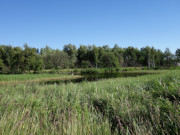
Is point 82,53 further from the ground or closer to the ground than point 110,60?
further from the ground

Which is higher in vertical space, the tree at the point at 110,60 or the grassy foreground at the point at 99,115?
the tree at the point at 110,60

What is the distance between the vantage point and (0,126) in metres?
2.27

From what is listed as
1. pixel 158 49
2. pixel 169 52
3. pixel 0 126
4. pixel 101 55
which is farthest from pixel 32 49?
pixel 158 49

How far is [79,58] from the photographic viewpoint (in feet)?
240

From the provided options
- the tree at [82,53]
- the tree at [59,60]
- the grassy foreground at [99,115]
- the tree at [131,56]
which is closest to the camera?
the grassy foreground at [99,115]

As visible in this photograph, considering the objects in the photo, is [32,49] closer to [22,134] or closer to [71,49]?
[71,49]

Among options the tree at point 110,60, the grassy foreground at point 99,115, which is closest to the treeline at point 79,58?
the tree at point 110,60

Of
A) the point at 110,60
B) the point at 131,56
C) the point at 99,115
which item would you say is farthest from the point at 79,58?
the point at 99,115

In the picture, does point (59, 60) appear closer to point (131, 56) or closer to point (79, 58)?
point (79, 58)

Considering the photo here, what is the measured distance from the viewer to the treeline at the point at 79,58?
36.2 metres

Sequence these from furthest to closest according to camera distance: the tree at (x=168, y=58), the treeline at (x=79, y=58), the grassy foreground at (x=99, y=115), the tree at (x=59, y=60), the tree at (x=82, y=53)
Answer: the tree at (x=82, y=53) → the tree at (x=59, y=60) → the tree at (x=168, y=58) → the treeline at (x=79, y=58) → the grassy foreground at (x=99, y=115)

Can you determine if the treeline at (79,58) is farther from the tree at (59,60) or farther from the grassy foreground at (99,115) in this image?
the grassy foreground at (99,115)

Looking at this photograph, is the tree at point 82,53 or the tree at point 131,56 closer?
the tree at point 131,56

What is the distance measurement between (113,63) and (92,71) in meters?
16.7
